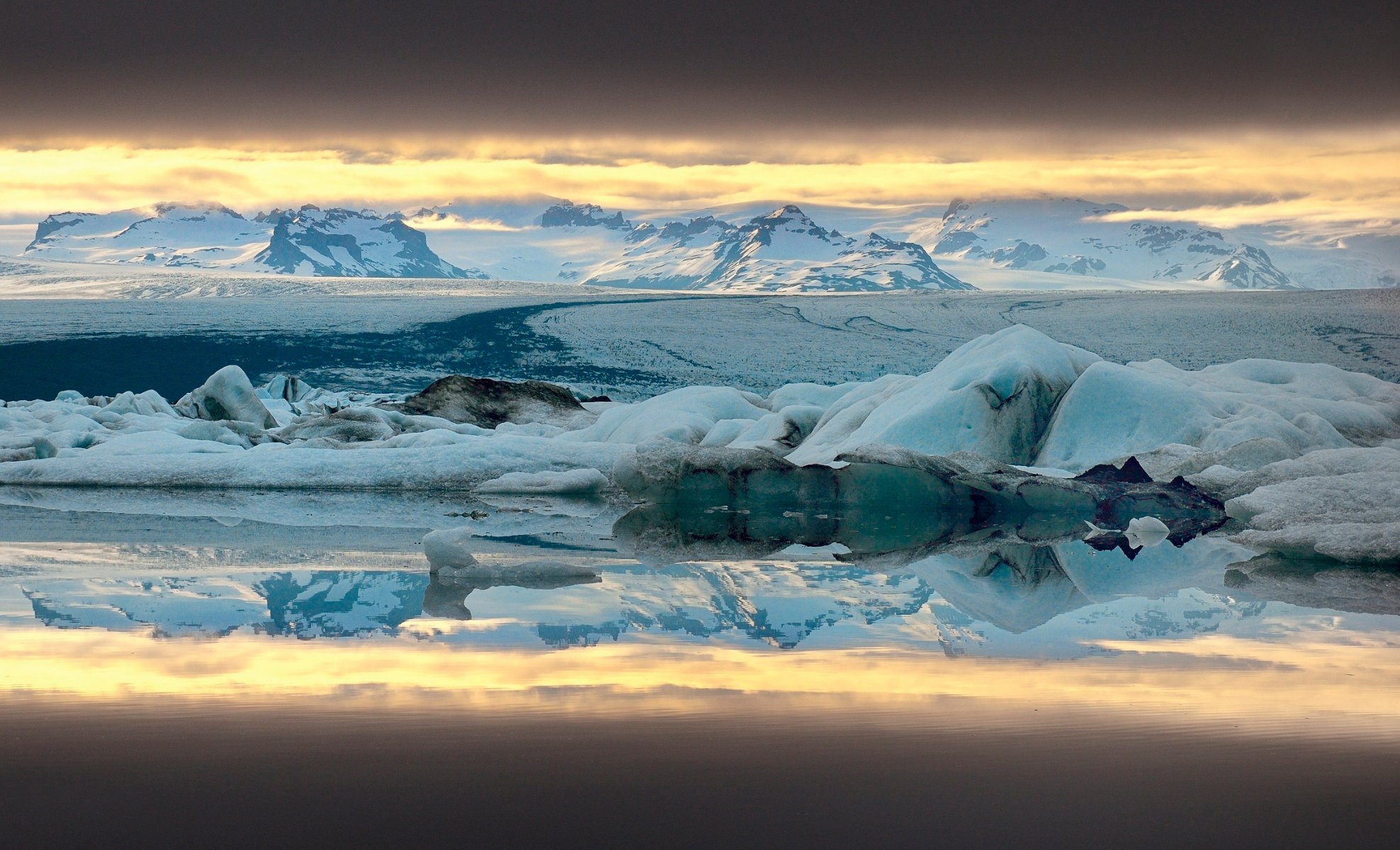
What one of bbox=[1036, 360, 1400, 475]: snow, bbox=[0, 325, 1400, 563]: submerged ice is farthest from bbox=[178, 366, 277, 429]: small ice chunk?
bbox=[1036, 360, 1400, 475]: snow

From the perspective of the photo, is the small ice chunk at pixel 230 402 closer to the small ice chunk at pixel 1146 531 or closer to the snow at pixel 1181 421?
the snow at pixel 1181 421

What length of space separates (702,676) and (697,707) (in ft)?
1.06

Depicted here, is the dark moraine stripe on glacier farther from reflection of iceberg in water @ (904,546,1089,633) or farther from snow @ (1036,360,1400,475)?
reflection of iceberg in water @ (904,546,1089,633)

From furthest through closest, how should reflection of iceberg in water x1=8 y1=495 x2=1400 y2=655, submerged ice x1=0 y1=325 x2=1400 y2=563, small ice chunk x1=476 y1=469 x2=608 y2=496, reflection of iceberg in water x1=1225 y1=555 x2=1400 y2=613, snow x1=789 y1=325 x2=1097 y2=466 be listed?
snow x1=789 y1=325 x2=1097 y2=466, small ice chunk x1=476 y1=469 x2=608 y2=496, submerged ice x1=0 y1=325 x2=1400 y2=563, reflection of iceberg in water x1=1225 y1=555 x2=1400 y2=613, reflection of iceberg in water x1=8 y1=495 x2=1400 y2=655

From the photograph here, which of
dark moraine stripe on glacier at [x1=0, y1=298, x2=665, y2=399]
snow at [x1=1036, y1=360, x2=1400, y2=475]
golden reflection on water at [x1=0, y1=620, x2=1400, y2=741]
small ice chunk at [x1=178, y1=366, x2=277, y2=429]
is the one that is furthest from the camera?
dark moraine stripe on glacier at [x1=0, y1=298, x2=665, y2=399]

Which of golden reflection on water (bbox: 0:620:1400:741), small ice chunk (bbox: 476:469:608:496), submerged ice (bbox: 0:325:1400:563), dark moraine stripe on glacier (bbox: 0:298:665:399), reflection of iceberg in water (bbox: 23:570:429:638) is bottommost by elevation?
reflection of iceberg in water (bbox: 23:570:429:638)

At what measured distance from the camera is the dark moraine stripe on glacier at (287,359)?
20234 mm

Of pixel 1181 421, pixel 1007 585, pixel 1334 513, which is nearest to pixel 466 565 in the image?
pixel 1007 585

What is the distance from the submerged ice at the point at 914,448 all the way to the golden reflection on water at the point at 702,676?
2616 millimetres

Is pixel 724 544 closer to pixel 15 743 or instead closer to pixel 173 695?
pixel 173 695

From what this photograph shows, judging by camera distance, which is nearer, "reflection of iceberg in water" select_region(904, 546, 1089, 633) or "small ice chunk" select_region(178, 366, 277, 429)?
"reflection of iceberg in water" select_region(904, 546, 1089, 633)

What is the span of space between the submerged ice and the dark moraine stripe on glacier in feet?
23.2

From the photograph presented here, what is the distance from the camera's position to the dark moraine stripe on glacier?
66.4ft

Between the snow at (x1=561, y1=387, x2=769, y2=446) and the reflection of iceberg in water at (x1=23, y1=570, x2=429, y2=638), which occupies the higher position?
the snow at (x1=561, y1=387, x2=769, y2=446)
